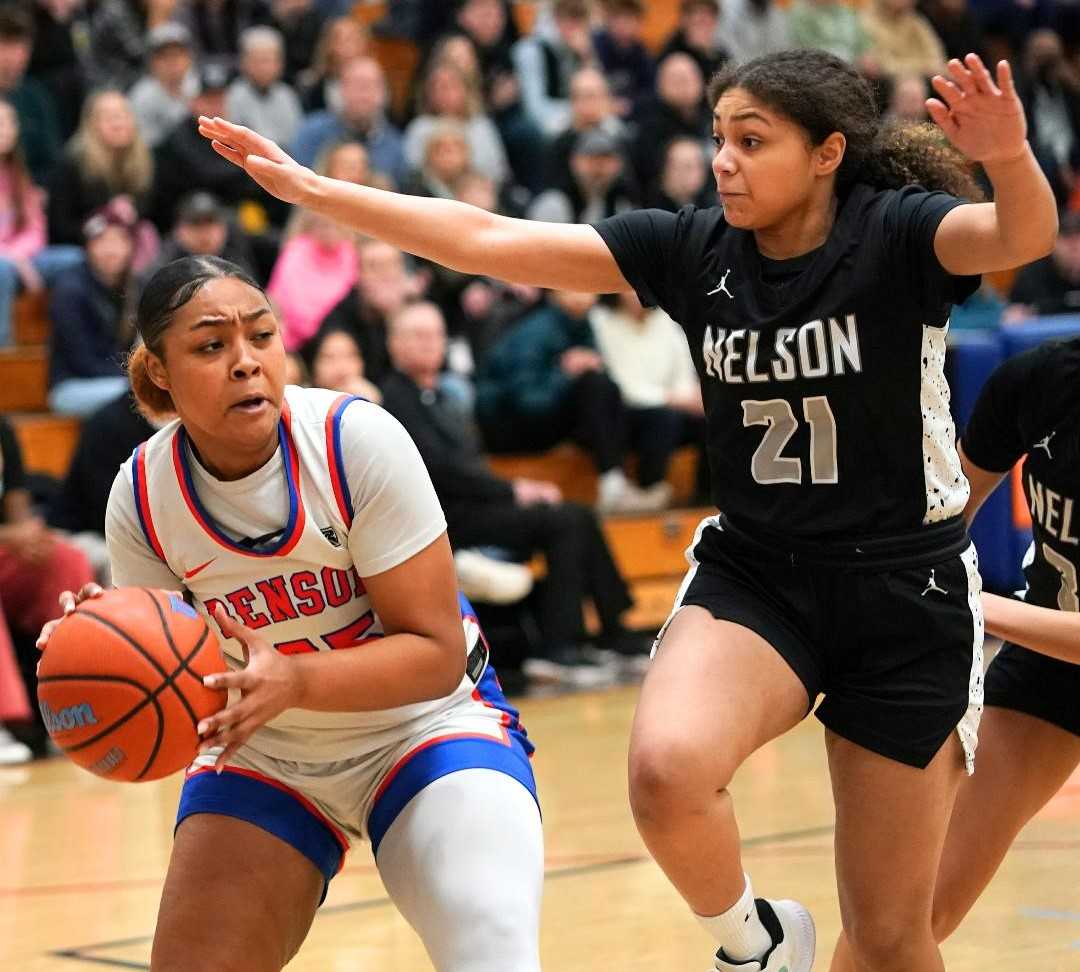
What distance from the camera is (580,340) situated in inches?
389

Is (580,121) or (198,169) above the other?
(580,121)

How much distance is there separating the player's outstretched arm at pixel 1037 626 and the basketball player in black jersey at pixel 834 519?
17cm

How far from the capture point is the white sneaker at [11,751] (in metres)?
7.50

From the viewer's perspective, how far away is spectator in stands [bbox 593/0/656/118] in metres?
13.4

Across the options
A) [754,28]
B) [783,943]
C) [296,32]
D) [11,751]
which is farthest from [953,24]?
[783,943]

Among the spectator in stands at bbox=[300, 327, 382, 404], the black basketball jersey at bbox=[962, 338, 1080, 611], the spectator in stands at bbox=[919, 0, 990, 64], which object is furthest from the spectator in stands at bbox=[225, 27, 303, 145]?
the black basketball jersey at bbox=[962, 338, 1080, 611]

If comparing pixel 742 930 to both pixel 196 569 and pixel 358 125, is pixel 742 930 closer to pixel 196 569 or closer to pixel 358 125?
pixel 196 569

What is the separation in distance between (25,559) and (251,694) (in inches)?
197

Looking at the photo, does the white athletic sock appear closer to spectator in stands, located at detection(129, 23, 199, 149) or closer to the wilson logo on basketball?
the wilson logo on basketball

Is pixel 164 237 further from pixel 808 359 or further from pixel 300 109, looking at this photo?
pixel 808 359

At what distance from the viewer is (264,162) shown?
3518 millimetres

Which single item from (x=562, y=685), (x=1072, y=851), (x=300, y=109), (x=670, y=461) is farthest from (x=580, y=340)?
(x=1072, y=851)

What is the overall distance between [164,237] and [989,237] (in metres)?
7.70

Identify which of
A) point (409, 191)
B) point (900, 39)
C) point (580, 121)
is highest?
point (900, 39)
